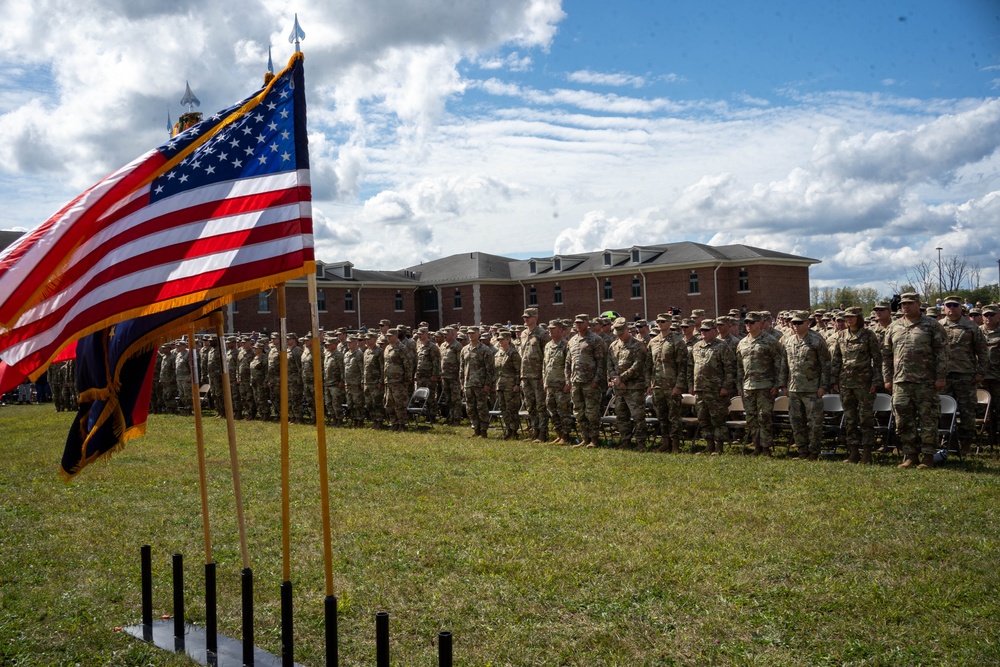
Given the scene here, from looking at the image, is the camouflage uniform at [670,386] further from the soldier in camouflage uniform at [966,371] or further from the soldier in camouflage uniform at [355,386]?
the soldier in camouflage uniform at [355,386]

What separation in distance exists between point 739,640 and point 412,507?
4800 millimetres

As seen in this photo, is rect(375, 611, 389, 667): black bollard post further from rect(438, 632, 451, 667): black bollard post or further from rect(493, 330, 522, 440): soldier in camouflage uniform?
rect(493, 330, 522, 440): soldier in camouflage uniform

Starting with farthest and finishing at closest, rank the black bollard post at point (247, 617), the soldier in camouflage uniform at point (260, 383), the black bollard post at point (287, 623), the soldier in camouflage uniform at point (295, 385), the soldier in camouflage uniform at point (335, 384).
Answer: the soldier in camouflage uniform at point (260, 383) → the soldier in camouflage uniform at point (295, 385) → the soldier in camouflage uniform at point (335, 384) → the black bollard post at point (247, 617) → the black bollard post at point (287, 623)

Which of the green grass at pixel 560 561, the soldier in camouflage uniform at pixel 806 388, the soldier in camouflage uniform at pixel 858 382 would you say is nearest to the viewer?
the green grass at pixel 560 561

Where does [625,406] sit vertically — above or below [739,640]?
above

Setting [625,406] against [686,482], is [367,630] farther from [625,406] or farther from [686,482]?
[625,406]

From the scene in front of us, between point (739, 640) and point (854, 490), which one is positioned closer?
point (739, 640)

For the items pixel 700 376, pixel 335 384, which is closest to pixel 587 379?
pixel 700 376

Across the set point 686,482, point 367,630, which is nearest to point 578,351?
point 686,482

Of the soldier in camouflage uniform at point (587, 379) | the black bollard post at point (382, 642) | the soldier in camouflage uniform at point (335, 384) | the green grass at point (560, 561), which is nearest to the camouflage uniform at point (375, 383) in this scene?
the soldier in camouflage uniform at point (335, 384)

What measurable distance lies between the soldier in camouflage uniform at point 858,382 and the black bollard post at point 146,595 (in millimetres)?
9627

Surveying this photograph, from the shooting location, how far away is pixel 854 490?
9.02 metres

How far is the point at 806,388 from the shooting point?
11641 millimetres

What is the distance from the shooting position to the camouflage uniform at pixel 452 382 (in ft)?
61.4
